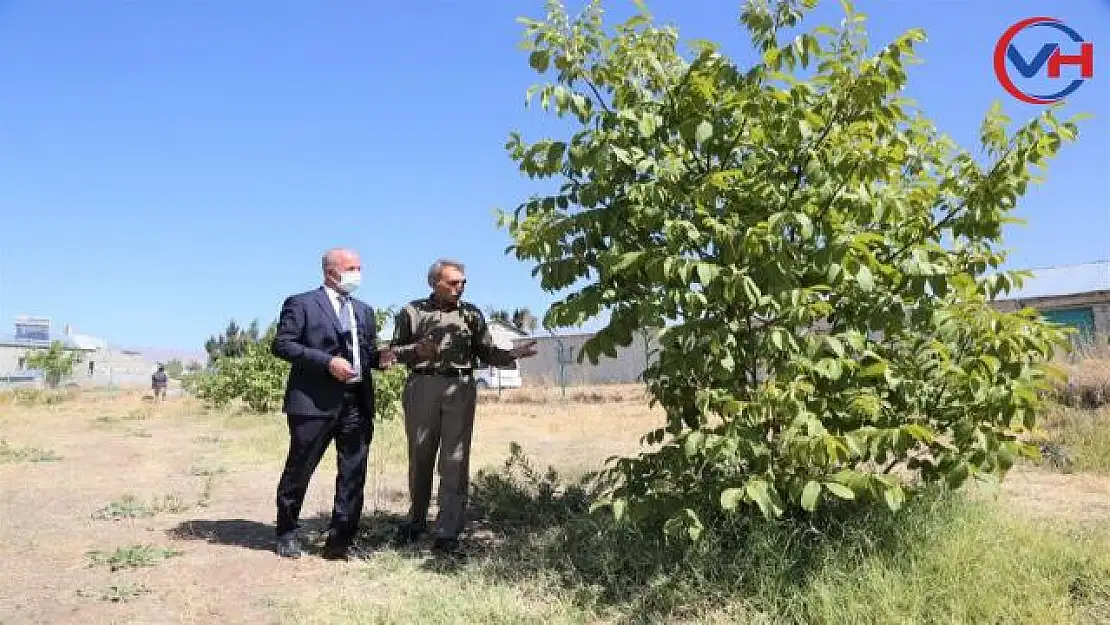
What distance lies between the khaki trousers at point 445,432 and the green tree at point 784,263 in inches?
52.9

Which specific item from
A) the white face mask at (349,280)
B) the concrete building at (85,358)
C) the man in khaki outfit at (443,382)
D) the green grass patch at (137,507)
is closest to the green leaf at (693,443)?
the man in khaki outfit at (443,382)

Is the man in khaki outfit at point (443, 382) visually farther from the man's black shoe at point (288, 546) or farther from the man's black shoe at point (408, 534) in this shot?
the man's black shoe at point (288, 546)

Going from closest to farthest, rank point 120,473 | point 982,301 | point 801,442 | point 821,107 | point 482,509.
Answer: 1. point 801,442
2. point 982,301
3. point 821,107
4. point 482,509
5. point 120,473

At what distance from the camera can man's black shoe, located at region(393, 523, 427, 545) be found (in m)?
5.49

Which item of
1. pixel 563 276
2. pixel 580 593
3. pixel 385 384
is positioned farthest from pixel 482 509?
pixel 385 384

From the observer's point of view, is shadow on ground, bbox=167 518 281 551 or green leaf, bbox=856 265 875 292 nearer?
green leaf, bbox=856 265 875 292

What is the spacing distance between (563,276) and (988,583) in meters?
2.31

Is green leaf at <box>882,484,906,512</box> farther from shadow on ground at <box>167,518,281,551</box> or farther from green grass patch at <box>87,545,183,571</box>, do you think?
green grass patch at <box>87,545,183,571</box>

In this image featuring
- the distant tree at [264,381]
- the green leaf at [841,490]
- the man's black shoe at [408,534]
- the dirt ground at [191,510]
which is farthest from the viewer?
the distant tree at [264,381]

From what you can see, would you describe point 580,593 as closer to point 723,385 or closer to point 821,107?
point 723,385

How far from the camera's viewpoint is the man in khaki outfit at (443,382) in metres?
5.17

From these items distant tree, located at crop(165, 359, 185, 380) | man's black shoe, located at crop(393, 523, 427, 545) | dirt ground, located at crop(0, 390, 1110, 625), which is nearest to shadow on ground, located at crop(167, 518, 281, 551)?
dirt ground, located at crop(0, 390, 1110, 625)

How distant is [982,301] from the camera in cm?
368

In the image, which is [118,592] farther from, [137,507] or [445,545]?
[137,507]
